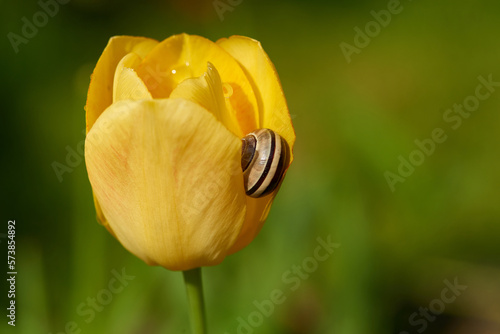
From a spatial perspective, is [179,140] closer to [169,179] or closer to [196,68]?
[169,179]

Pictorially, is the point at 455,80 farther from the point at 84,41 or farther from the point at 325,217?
the point at 84,41

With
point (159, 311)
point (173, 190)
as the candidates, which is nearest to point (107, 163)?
point (173, 190)

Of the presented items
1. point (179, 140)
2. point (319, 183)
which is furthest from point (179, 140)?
point (319, 183)

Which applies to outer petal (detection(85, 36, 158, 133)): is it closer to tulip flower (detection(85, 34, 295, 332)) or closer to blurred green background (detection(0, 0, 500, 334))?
tulip flower (detection(85, 34, 295, 332))

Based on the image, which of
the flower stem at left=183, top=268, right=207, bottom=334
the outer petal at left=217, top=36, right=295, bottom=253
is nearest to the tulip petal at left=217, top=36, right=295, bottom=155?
the outer petal at left=217, top=36, right=295, bottom=253

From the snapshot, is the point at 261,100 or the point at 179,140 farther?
the point at 261,100

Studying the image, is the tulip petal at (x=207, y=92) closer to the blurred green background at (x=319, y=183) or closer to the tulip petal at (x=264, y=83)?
the tulip petal at (x=264, y=83)

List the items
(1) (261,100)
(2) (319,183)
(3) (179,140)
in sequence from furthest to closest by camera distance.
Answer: (2) (319,183) < (1) (261,100) < (3) (179,140)
